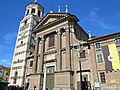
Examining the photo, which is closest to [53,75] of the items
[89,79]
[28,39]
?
[89,79]

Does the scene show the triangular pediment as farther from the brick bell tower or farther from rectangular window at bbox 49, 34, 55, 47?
the brick bell tower

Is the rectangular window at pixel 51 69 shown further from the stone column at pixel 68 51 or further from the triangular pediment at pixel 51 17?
the triangular pediment at pixel 51 17

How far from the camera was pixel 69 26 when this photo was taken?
1030 inches

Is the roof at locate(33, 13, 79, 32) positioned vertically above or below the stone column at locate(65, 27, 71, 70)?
above

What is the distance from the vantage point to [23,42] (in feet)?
143

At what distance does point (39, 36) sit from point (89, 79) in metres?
15.8

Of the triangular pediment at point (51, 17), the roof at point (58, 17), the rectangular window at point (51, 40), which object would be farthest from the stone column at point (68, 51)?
the rectangular window at point (51, 40)

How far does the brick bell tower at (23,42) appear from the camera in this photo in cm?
3881

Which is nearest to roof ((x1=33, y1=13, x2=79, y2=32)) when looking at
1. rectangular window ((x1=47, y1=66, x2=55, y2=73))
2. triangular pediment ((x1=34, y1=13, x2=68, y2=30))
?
triangular pediment ((x1=34, y1=13, x2=68, y2=30))

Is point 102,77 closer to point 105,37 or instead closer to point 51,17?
point 105,37

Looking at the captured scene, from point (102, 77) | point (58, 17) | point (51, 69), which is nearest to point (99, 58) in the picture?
point (102, 77)

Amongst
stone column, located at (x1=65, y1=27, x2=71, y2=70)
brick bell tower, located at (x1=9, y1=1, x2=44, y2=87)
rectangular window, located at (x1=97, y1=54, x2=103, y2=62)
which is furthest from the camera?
brick bell tower, located at (x1=9, y1=1, x2=44, y2=87)

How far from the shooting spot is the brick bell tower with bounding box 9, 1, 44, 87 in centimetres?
3881

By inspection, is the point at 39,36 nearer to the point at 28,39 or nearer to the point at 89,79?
the point at 28,39
